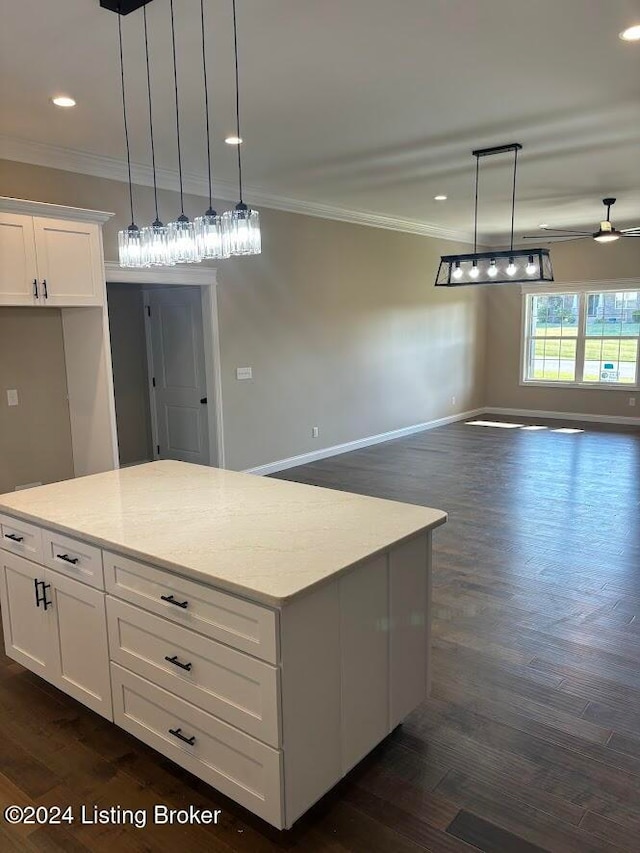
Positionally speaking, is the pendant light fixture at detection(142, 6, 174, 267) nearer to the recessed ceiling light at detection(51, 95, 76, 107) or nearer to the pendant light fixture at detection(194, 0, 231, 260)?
the pendant light fixture at detection(194, 0, 231, 260)

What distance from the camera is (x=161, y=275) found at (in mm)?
5348

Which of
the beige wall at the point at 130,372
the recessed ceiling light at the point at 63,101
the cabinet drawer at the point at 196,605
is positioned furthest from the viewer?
the beige wall at the point at 130,372

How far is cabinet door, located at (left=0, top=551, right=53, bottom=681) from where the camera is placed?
259 cm

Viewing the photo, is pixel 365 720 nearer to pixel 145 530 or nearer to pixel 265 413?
pixel 145 530

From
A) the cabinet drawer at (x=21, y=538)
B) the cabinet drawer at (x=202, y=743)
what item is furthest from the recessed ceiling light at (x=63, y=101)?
the cabinet drawer at (x=202, y=743)

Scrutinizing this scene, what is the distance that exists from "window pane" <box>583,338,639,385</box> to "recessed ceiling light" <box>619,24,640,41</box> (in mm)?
7262

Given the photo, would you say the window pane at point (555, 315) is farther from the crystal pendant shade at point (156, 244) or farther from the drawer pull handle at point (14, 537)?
the drawer pull handle at point (14, 537)

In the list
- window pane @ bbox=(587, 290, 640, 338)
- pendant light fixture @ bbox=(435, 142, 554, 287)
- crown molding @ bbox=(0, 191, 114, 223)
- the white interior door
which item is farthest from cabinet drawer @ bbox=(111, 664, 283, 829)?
window pane @ bbox=(587, 290, 640, 338)

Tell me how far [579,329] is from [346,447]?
188 inches

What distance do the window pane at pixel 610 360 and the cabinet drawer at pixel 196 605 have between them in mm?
9224

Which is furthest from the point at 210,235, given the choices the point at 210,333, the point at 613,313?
the point at 613,313

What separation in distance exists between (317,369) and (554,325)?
16.6 ft

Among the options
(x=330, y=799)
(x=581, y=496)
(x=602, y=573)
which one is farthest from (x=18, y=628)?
(x=581, y=496)

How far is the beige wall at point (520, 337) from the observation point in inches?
366
